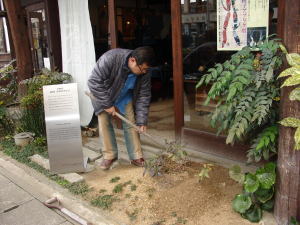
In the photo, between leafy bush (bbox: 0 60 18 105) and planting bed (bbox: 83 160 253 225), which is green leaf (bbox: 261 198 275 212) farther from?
leafy bush (bbox: 0 60 18 105)

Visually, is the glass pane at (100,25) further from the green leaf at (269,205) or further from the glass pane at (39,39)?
the green leaf at (269,205)

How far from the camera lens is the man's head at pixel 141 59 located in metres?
3.79

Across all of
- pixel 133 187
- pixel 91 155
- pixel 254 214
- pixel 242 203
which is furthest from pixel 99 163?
pixel 254 214

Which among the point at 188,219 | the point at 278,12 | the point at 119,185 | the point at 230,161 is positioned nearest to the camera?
the point at 188,219

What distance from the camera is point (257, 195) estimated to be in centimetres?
313

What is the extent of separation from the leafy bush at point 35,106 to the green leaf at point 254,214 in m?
3.96

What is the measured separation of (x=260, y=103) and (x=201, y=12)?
6.55 ft

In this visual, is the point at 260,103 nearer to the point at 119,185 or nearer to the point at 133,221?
the point at 133,221

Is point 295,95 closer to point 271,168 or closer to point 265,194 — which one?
point 271,168

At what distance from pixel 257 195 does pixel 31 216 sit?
96.7 inches

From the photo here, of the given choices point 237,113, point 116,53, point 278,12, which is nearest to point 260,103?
point 237,113

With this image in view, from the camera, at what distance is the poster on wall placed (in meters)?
3.77

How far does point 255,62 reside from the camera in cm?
312

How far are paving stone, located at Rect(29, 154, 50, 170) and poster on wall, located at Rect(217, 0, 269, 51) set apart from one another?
119 inches
